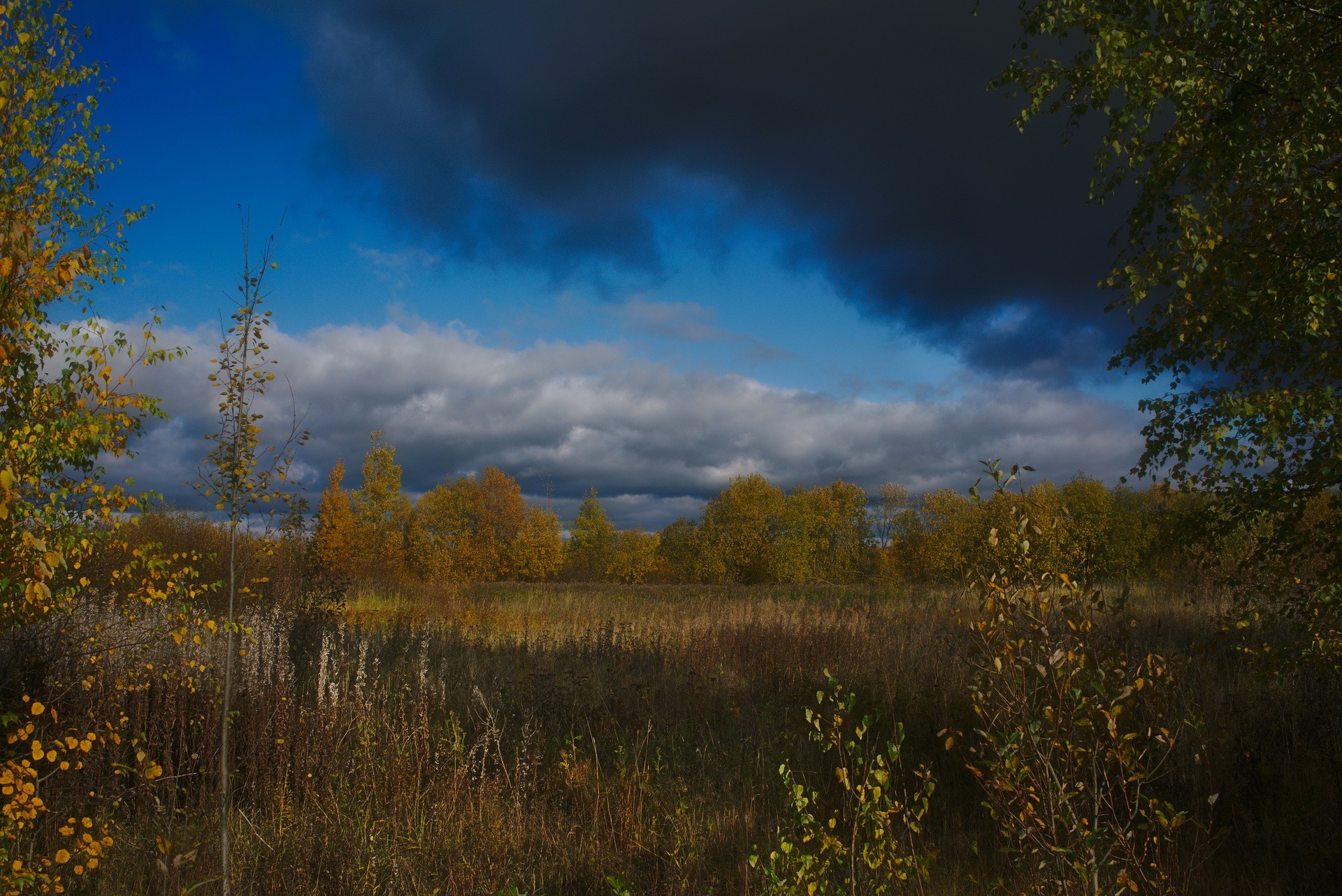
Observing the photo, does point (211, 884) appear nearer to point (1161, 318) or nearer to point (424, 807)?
point (424, 807)

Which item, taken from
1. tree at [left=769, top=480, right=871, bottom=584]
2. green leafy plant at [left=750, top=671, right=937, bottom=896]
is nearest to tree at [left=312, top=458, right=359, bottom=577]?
green leafy plant at [left=750, top=671, right=937, bottom=896]

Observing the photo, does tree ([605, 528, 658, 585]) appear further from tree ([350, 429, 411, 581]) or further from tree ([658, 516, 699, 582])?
tree ([350, 429, 411, 581])

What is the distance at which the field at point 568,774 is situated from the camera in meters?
4.05

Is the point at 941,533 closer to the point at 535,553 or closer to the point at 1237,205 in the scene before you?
the point at 535,553

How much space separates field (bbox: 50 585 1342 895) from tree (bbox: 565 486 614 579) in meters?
49.8

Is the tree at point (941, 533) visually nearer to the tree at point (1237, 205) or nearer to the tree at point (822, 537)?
the tree at point (822, 537)

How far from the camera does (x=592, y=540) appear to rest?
5869 centimetres

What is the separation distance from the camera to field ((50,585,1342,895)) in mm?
4047

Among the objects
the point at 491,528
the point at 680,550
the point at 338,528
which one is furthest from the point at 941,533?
the point at 338,528

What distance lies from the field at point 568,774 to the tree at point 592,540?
1961 inches

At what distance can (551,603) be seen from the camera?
18.2 m

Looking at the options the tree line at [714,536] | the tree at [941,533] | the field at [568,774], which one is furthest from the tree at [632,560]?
the field at [568,774]

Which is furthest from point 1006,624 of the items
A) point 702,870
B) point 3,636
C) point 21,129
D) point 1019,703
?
point 3,636

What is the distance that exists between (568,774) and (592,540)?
53952 mm
